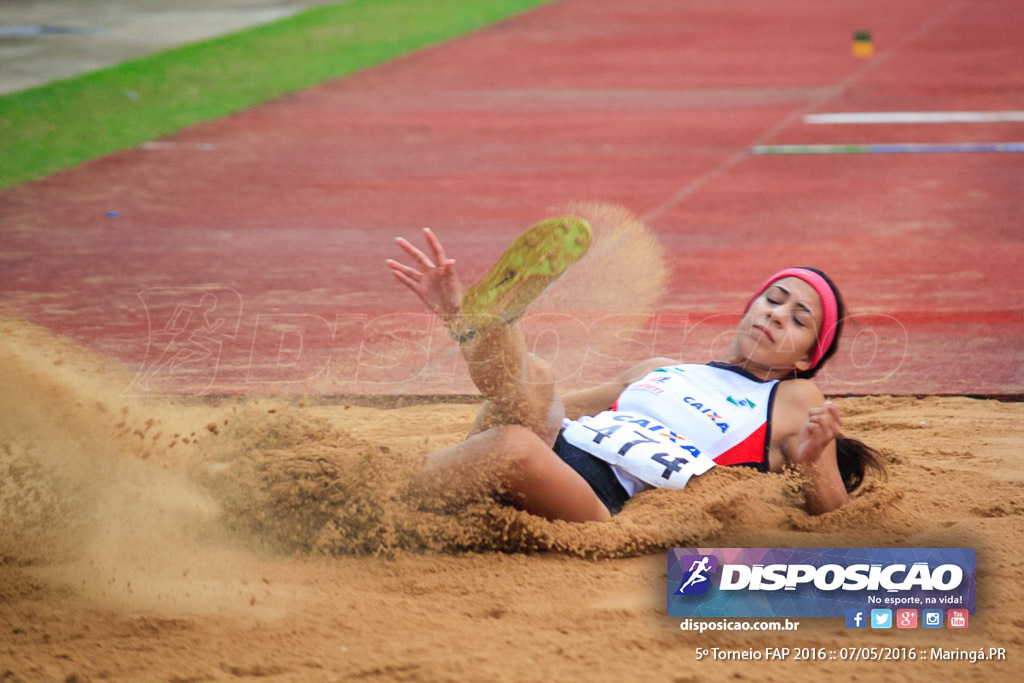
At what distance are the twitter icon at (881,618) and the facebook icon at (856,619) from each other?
2 centimetres

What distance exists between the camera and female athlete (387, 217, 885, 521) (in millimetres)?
3008

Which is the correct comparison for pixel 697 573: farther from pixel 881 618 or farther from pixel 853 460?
pixel 853 460

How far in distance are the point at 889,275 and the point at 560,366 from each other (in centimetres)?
221

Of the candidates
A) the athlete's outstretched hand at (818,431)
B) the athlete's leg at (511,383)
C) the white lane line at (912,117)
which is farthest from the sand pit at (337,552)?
the white lane line at (912,117)

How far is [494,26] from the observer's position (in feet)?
51.3

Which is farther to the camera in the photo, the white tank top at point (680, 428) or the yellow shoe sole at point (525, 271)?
the white tank top at point (680, 428)

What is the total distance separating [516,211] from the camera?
24.0 feet

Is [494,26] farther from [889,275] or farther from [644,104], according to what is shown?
[889,275]

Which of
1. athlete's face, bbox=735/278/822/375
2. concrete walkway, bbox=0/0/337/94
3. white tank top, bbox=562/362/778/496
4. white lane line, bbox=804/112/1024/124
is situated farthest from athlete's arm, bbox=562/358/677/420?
concrete walkway, bbox=0/0/337/94

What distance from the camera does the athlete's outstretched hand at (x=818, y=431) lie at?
307 cm

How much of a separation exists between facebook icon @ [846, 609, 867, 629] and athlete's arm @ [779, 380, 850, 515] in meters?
0.52

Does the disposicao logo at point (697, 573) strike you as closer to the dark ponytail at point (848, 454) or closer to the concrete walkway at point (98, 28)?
the dark ponytail at point (848, 454)

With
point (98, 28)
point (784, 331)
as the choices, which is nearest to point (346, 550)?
point (784, 331)

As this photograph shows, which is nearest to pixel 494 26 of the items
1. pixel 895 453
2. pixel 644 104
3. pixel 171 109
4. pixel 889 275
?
pixel 644 104
